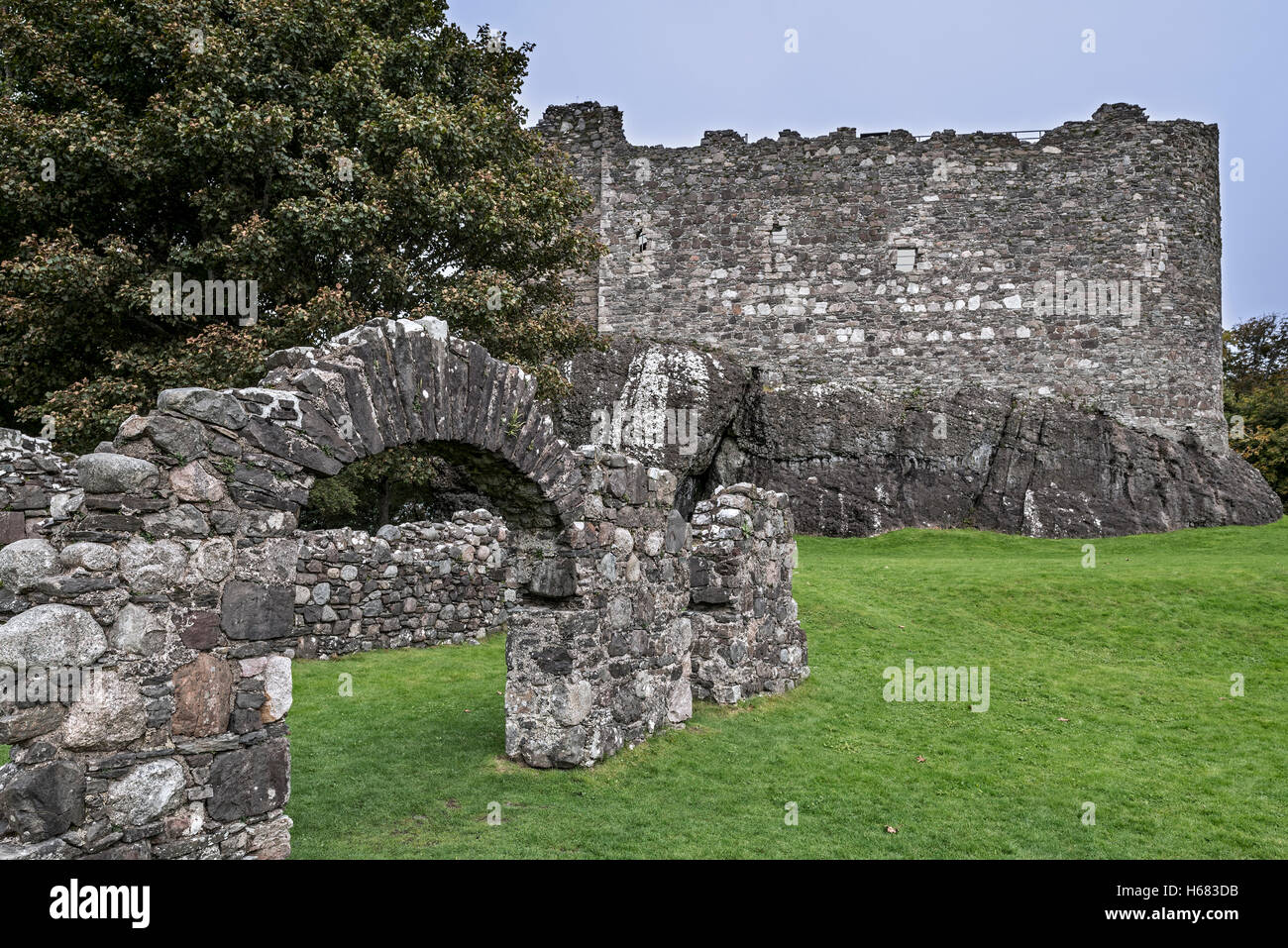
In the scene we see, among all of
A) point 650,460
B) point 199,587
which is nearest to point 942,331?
point 650,460

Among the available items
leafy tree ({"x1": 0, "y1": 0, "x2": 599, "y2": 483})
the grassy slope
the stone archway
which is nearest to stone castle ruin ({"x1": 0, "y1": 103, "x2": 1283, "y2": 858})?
the stone archway

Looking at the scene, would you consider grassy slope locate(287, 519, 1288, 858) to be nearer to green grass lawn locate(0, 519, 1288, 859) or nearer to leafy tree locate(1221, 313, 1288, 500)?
green grass lawn locate(0, 519, 1288, 859)

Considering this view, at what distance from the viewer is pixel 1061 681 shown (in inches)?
495

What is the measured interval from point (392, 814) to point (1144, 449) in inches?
913

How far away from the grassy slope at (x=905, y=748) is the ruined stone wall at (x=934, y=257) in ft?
30.4

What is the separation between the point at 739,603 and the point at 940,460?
48.3ft

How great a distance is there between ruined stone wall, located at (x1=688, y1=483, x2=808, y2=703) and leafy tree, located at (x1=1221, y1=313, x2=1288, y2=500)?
17.8m

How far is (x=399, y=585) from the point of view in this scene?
14.9 m

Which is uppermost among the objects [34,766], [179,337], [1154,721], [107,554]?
[179,337]

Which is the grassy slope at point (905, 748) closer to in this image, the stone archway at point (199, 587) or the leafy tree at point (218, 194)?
the stone archway at point (199, 587)

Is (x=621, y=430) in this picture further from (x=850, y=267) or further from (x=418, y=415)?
(x=418, y=415)

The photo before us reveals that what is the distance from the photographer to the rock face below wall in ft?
79.0

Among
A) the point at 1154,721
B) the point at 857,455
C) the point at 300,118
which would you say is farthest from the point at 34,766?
the point at 857,455

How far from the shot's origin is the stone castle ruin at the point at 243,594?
5199 mm
